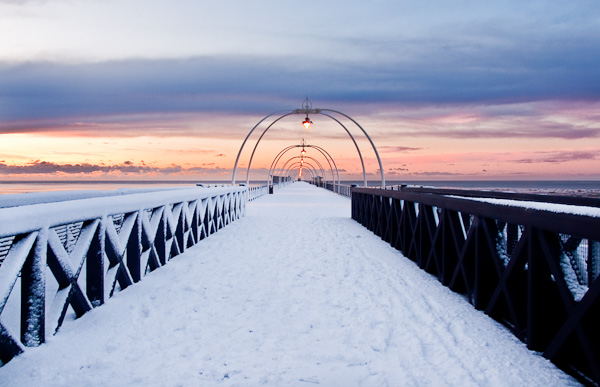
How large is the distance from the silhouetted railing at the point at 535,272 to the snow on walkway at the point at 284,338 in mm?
200

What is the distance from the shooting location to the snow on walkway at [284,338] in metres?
3.29

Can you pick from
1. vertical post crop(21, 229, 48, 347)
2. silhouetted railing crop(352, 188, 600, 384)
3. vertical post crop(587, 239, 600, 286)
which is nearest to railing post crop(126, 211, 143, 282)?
vertical post crop(21, 229, 48, 347)

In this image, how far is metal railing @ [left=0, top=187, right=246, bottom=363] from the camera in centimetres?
350

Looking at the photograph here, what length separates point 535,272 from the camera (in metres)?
3.70

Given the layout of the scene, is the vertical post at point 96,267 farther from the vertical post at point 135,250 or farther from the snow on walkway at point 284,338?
the vertical post at point 135,250

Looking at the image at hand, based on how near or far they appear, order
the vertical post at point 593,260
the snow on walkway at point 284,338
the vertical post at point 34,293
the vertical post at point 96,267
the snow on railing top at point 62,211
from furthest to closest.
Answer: the vertical post at point 96,267, the vertical post at point 34,293, the vertical post at point 593,260, the snow on railing top at point 62,211, the snow on walkway at point 284,338

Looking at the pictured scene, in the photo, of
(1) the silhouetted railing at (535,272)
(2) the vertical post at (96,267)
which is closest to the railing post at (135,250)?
(2) the vertical post at (96,267)

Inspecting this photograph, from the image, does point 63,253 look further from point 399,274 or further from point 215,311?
point 399,274

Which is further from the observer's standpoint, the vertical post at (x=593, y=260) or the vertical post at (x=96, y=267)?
the vertical post at (x=96, y=267)

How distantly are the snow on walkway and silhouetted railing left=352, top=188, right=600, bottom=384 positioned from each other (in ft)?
0.66

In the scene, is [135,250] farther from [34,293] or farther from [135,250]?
[34,293]

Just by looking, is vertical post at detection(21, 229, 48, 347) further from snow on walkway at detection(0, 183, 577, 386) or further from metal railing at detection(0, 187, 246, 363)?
snow on walkway at detection(0, 183, 577, 386)

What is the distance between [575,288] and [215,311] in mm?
3314

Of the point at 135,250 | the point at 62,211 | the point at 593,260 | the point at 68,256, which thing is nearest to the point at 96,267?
the point at 68,256
